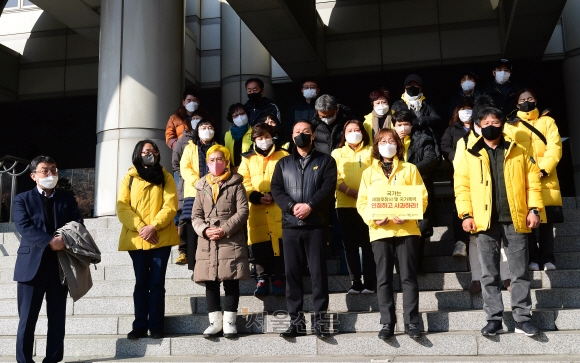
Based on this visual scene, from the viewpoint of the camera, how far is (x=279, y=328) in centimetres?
666

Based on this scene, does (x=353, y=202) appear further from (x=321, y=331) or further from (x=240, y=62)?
(x=240, y=62)

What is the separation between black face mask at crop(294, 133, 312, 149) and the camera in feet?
22.6

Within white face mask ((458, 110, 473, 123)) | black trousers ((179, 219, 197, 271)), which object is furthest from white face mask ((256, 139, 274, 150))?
white face mask ((458, 110, 473, 123))

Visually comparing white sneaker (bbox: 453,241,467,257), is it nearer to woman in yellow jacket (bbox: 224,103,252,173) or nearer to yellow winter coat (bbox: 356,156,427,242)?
yellow winter coat (bbox: 356,156,427,242)

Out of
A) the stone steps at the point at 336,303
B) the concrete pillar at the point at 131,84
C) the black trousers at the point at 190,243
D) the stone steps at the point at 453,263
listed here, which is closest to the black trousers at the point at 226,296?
the stone steps at the point at 336,303

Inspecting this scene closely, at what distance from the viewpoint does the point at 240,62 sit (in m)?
15.9

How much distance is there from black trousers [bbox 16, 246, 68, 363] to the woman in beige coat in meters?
1.36

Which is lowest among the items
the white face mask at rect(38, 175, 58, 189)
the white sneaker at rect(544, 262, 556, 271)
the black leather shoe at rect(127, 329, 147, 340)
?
the black leather shoe at rect(127, 329, 147, 340)

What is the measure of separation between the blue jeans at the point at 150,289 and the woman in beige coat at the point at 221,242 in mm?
468

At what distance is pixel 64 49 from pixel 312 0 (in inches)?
295

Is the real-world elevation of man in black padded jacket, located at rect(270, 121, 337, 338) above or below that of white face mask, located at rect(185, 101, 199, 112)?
below

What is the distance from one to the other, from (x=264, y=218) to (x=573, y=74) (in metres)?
10.3

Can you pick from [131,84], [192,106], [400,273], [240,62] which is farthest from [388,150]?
[240,62]

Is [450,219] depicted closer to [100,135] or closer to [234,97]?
[100,135]
